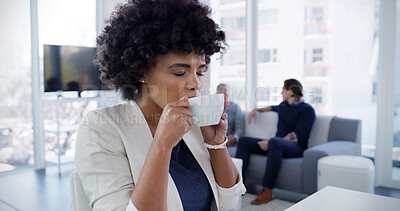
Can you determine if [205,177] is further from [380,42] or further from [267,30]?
[267,30]

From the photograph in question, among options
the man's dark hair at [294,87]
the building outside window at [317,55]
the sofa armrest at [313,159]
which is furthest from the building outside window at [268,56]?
the sofa armrest at [313,159]

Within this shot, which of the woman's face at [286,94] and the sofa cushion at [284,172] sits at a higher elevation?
the woman's face at [286,94]

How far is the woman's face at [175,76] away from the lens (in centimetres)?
100

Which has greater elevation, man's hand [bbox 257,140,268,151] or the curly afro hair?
the curly afro hair

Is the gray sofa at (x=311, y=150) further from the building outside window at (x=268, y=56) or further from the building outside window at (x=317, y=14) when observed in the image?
the building outside window at (x=317, y=14)

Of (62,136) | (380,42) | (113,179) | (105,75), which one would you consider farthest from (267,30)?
(113,179)

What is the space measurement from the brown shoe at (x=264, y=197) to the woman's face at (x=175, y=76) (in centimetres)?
234

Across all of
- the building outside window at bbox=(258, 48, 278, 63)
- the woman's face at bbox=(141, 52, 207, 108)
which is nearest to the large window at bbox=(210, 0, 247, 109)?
the building outside window at bbox=(258, 48, 278, 63)

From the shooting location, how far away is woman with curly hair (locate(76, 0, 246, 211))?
2.81 ft

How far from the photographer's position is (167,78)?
3.30ft

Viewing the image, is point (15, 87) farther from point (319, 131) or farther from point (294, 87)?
point (319, 131)

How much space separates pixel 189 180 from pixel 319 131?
9.23ft

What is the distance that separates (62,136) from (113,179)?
4.14 meters

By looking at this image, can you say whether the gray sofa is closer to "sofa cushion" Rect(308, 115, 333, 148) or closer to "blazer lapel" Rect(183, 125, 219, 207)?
"sofa cushion" Rect(308, 115, 333, 148)
